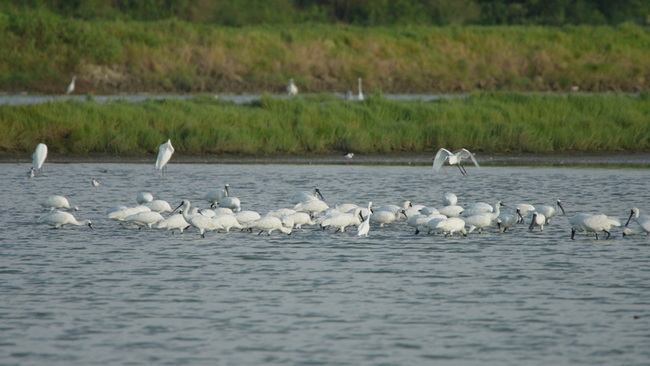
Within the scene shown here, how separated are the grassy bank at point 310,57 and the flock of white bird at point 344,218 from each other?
27.3 meters

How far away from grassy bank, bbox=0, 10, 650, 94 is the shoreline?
1885 centimetres

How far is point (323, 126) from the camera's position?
23609 mm

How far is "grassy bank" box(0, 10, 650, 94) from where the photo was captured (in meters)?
41.5

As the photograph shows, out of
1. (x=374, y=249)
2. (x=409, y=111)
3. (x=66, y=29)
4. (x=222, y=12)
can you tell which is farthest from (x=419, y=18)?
(x=374, y=249)

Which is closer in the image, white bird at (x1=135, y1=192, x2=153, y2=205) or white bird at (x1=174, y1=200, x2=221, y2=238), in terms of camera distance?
white bird at (x1=174, y1=200, x2=221, y2=238)

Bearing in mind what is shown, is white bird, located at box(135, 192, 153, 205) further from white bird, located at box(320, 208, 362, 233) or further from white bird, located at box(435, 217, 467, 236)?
white bird, located at box(435, 217, 467, 236)

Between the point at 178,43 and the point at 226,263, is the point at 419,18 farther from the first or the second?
the point at 226,263

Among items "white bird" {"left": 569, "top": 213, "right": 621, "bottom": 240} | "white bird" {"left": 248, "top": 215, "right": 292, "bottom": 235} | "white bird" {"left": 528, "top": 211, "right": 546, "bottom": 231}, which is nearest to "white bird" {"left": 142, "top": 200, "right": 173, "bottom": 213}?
"white bird" {"left": 248, "top": 215, "right": 292, "bottom": 235}

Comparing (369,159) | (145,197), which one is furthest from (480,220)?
(369,159)

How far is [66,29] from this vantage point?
139ft

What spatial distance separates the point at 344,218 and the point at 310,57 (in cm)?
3207

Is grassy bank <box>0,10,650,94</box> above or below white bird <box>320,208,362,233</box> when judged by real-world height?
above

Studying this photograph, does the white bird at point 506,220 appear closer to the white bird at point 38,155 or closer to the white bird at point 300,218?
the white bird at point 300,218

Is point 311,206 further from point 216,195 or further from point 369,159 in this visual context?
point 369,159
